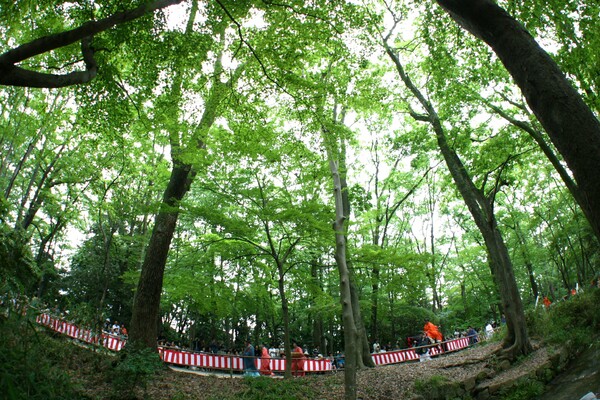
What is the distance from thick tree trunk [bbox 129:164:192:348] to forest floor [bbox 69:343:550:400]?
1088 mm

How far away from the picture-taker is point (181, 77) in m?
6.93

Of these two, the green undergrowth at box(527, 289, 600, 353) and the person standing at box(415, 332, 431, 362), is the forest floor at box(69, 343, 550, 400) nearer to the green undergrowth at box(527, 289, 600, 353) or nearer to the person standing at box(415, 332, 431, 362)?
the green undergrowth at box(527, 289, 600, 353)

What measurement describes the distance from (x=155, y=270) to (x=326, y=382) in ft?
16.8

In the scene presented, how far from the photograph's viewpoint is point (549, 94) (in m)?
2.64

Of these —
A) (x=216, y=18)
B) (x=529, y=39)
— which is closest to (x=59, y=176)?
(x=216, y=18)

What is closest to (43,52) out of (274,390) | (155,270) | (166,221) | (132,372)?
(132,372)

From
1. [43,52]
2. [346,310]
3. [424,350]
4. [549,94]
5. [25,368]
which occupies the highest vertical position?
[43,52]

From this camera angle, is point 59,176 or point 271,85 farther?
point 59,176

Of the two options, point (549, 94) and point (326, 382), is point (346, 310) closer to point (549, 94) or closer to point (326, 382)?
point (326, 382)

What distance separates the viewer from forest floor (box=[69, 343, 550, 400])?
6.73m

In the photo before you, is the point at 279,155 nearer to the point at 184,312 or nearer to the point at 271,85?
the point at 271,85

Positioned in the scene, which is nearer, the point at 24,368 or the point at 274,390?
the point at 24,368

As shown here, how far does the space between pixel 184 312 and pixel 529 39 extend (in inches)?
1155

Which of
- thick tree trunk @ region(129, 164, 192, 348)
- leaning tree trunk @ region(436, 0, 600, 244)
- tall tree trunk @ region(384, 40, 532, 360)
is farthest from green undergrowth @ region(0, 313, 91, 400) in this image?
tall tree trunk @ region(384, 40, 532, 360)
